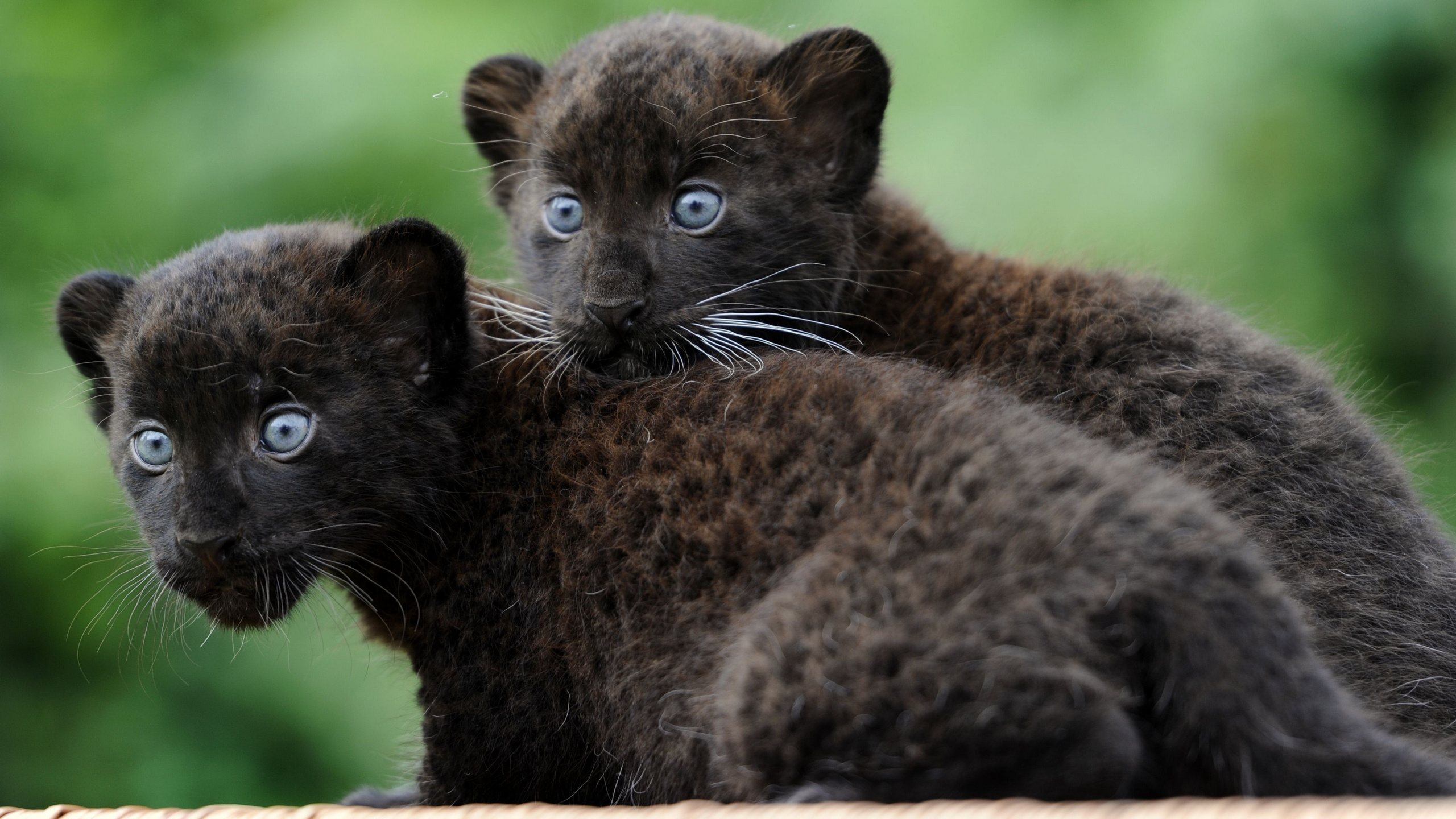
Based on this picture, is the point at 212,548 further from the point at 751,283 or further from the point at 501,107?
the point at 501,107

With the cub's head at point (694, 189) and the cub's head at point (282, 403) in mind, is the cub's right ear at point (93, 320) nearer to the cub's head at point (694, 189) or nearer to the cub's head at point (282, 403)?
the cub's head at point (282, 403)

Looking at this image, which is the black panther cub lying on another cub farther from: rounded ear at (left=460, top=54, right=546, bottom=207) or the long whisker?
rounded ear at (left=460, top=54, right=546, bottom=207)

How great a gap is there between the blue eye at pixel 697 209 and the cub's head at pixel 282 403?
25.8 inches

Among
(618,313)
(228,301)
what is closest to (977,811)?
(618,313)

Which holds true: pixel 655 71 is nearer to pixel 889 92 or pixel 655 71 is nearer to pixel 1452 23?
pixel 889 92

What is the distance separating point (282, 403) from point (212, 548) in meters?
0.32

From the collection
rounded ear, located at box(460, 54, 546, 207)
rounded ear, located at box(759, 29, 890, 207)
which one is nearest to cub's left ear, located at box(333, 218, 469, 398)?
rounded ear, located at box(460, 54, 546, 207)

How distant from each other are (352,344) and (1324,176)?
3506 mm

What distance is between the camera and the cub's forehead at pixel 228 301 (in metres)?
2.70

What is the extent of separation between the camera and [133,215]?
16.0 feet

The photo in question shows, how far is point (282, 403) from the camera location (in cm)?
270

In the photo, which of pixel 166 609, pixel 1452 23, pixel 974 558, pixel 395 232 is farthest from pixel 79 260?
pixel 1452 23

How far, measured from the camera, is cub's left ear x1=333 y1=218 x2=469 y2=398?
2.87 meters

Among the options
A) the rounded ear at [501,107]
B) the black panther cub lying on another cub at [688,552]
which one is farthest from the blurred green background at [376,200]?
the black panther cub lying on another cub at [688,552]
